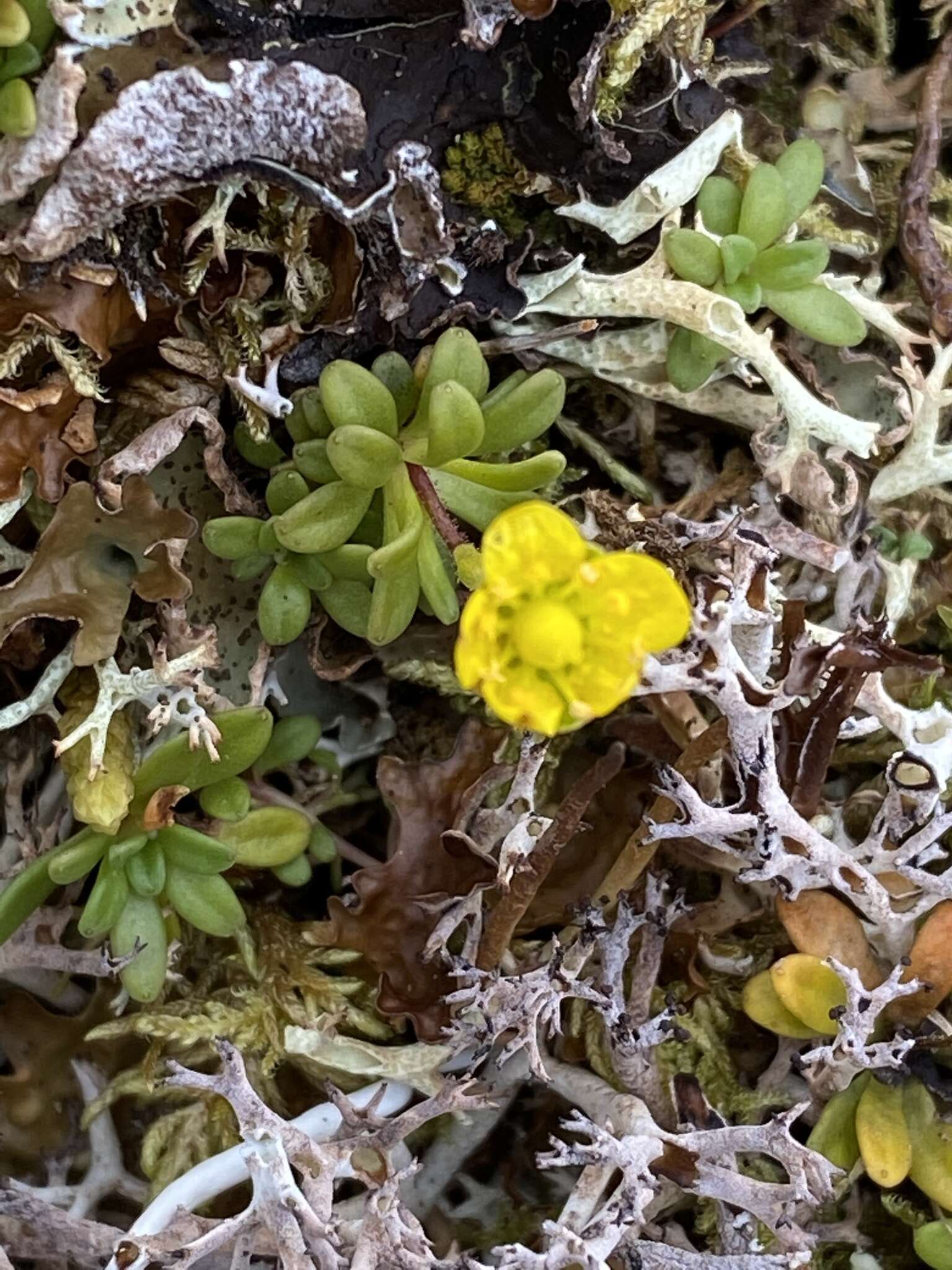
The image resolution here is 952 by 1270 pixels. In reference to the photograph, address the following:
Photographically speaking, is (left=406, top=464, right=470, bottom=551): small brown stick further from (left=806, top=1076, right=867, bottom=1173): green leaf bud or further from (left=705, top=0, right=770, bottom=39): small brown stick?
(left=806, top=1076, right=867, bottom=1173): green leaf bud

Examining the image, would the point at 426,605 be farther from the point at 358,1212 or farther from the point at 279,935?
the point at 358,1212

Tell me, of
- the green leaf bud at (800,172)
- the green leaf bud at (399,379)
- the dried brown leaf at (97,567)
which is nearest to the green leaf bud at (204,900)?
the dried brown leaf at (97,567)

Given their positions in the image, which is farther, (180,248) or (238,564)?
(238,564)

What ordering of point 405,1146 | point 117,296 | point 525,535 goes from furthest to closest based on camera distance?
point 405,1146 → point 117,296 → point 525,535

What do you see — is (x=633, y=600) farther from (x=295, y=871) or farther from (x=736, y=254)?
(x=295, y=871)

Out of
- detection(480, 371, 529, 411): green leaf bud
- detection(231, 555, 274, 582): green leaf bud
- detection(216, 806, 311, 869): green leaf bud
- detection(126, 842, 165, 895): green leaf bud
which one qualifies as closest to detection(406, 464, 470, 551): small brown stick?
detection(480, 371, 529, 411): green leaf bud

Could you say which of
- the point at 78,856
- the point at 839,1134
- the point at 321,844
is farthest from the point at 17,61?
the point at 839,1134

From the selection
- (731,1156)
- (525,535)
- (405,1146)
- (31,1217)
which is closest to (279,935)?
(405,1146)
